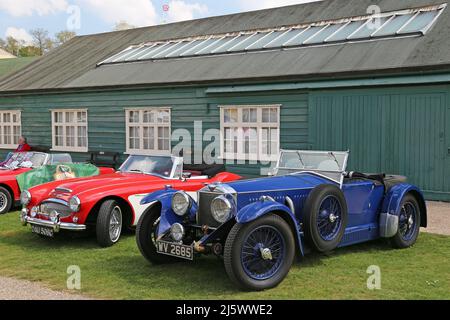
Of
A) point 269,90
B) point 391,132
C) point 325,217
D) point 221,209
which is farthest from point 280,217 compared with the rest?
point 269,90

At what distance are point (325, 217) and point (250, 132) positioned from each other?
24.6 ft

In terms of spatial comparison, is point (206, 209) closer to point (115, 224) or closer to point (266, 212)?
point (266, 212)

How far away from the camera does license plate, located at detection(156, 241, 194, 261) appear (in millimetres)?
5227

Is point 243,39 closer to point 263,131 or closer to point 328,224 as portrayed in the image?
point 263,131

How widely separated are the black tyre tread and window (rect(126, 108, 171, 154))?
306 inches

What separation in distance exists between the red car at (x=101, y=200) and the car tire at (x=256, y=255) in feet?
5.87

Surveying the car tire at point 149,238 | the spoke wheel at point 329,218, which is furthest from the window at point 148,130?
the spoke wheel at point 329,218

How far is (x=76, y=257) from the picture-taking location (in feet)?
21.4

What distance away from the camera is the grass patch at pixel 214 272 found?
4.93 metres

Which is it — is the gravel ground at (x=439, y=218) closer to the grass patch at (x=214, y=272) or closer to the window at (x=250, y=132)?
the grass patch at (x=214, y=272)

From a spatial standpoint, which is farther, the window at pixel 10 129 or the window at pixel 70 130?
the window at pixel 10 129

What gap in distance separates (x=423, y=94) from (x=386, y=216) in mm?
4942

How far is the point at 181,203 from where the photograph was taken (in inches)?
226
